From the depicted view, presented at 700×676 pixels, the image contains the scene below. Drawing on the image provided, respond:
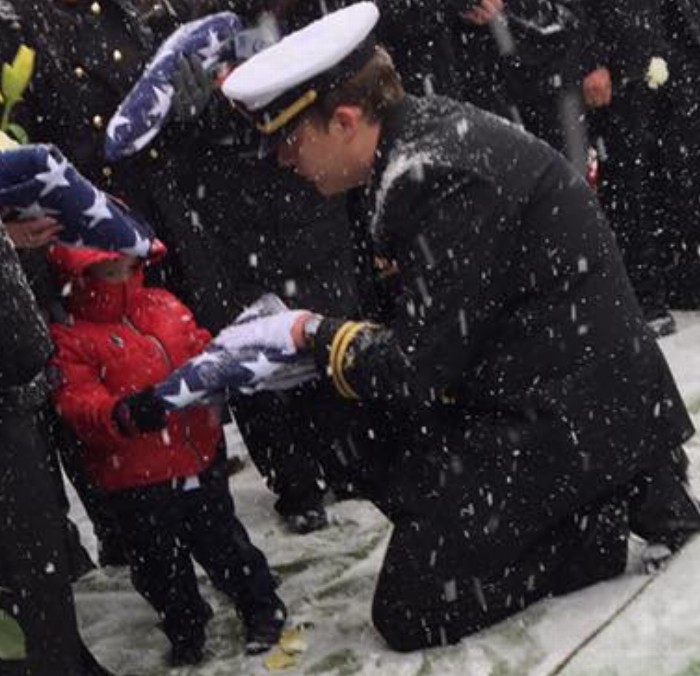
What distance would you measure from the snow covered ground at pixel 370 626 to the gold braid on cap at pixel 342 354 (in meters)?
0.60

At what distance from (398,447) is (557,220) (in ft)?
2.16

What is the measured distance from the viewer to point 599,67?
5375mm

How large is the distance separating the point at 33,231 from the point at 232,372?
0.52 meters

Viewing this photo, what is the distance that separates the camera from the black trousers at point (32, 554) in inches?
107

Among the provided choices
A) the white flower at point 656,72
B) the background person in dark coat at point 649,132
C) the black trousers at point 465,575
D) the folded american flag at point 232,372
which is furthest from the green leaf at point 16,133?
the white flower at point 656,72

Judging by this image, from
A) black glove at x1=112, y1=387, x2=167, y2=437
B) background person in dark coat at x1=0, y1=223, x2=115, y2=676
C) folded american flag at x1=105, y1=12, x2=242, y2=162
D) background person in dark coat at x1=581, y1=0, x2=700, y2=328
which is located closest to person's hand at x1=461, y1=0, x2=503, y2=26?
background person in dark coat at x1=581, y1=0, x2=700, y2=328

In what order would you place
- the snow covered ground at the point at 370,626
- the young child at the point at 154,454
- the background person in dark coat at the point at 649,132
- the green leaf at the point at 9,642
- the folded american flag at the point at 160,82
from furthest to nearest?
the background person in dark coat at the point at 649,132 → the folded american flag at the point at 160,82 → the young child at the point at 154,454 → the snow covered ground at the point at 370,626 → the green leaf at the point at 9,642

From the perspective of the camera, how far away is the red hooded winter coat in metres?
3.13

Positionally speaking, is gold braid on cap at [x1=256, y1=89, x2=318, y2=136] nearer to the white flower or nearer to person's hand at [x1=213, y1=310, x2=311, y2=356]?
person's hand at [x1=213, y1=310, x2=311, y2=356]

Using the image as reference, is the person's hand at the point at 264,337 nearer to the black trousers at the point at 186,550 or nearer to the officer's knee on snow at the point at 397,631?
the black trousers at the point at 186,550

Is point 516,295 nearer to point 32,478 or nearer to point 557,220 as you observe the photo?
point 557,220

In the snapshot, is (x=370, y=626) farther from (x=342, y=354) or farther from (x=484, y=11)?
(x=484, y=11)

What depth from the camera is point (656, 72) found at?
5383 millimetres

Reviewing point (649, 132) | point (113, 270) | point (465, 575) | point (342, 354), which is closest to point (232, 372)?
point (342, 354)
